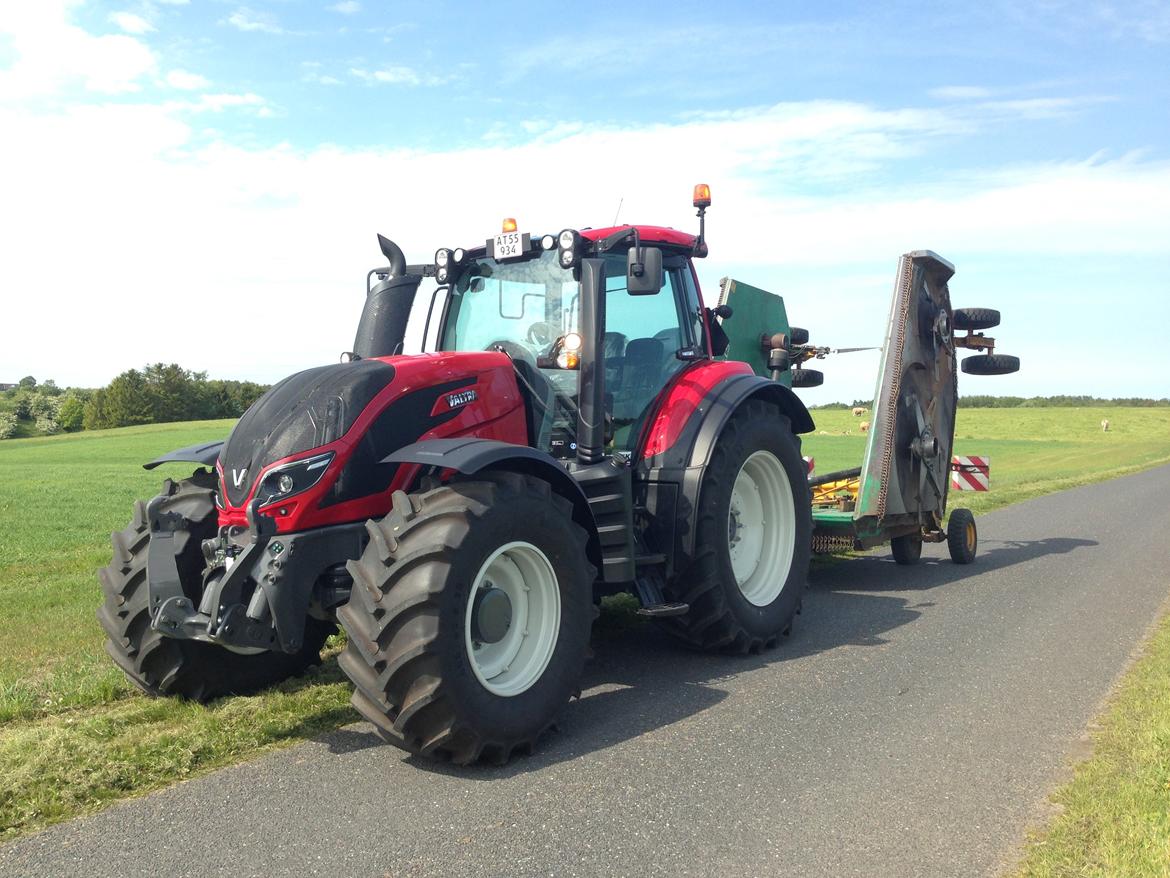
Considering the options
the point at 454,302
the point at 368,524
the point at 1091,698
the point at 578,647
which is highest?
the point at 454,302

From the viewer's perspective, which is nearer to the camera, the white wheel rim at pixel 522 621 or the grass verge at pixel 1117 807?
the grass verge at pixel 1117 807

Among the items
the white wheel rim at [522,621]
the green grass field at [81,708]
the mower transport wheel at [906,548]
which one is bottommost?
the green grass field at [81,708]

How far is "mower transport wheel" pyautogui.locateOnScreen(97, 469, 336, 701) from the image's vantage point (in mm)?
4625

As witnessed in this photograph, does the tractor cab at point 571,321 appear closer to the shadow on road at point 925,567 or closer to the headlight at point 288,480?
the headlight at point 288,480

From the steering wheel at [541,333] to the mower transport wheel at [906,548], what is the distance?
5032 mm

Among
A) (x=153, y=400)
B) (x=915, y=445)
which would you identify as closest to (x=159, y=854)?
(x=915, y=445)

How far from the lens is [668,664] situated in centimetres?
579

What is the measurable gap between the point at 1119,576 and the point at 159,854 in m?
8.21

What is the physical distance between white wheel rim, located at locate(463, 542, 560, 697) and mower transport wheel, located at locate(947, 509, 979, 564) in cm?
606

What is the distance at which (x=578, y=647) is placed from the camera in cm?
456

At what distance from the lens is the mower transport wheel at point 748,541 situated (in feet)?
18.6

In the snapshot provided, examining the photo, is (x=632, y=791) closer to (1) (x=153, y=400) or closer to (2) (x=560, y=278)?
(2) (x=560, y=278)

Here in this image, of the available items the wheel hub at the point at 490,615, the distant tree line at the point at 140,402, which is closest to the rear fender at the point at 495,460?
the wheel hub at the point at 490,615

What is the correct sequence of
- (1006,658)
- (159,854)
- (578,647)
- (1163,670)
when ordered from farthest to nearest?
(1006,658)
(1163,670)
(578,647)
(159,854)
